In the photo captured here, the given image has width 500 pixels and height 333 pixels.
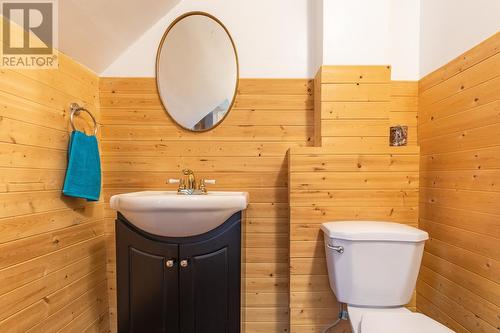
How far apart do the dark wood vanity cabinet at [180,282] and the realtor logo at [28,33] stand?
2.58ft

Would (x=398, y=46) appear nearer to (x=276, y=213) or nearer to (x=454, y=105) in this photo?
(x=454, y=105)

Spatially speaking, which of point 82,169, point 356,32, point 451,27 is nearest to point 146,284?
point 82,169

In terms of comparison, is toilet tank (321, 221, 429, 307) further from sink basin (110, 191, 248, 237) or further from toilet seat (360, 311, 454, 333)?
sink basin (110, 191, 248, 237)

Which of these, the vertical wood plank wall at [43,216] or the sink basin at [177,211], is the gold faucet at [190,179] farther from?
the vertical wood plank wall at [43,216]

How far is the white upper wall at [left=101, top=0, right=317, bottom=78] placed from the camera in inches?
61.6

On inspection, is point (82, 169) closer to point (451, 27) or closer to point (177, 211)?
point (177, 211)

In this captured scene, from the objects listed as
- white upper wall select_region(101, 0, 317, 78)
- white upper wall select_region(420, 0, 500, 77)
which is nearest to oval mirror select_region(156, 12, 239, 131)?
white upper wall select_region(101, 0, 317, 78)

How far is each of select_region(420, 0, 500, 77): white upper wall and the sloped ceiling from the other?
1348mm

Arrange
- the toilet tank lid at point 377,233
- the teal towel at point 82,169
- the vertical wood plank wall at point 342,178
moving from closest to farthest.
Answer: the toilet tank lid at point 377,233 < the teal towel at point 82,169 < the vertical wood plank wall at point 342,178

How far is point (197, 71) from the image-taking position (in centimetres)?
157

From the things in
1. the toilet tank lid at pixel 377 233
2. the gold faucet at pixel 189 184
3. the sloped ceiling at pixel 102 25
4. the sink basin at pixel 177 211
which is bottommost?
the toilet tank lid at pixel 377 233

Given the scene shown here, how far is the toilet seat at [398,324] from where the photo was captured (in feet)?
3.02

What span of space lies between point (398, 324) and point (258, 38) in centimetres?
151

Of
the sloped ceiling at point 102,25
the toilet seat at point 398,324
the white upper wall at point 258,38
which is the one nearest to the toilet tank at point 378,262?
the toilet seat at point 398,324
